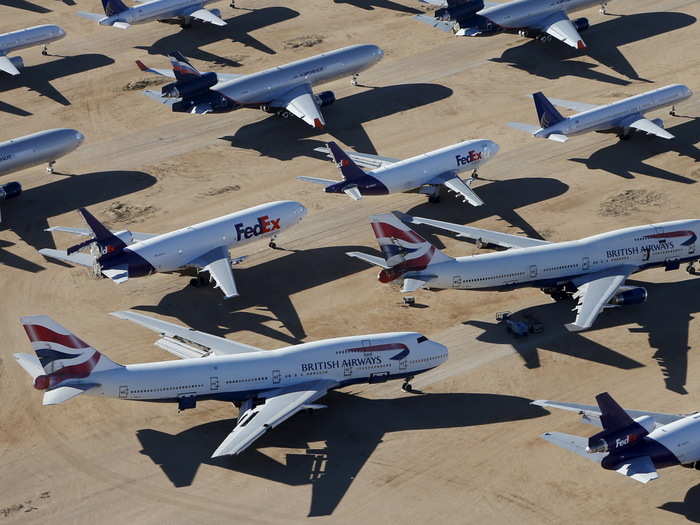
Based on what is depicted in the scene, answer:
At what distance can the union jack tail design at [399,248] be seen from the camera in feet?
234

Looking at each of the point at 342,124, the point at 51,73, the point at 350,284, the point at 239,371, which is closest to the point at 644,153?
the point at 342,124

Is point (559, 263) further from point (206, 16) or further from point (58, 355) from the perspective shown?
point (206, 16)

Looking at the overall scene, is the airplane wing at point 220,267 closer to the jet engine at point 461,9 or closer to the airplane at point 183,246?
the airplane at point 183,246

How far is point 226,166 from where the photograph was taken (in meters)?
95.7

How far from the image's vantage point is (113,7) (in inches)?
4582

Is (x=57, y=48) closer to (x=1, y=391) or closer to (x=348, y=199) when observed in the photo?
(x=348, y=199)

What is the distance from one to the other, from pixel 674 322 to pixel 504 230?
53.9ft

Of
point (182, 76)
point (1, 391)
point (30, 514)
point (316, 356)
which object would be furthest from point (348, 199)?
point (30, 514)

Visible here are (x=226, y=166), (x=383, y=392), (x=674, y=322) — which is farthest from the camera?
(x=226, y=166)

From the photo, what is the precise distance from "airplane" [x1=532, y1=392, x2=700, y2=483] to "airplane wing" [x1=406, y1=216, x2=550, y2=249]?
71.3 ft

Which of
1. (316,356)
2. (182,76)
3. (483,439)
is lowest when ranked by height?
(483,439)

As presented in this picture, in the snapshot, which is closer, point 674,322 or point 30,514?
point 30,514

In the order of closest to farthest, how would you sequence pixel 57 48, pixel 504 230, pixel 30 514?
pixel 30 514, pixel 504 230, pixel 57 48

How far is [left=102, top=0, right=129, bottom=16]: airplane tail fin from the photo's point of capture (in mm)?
116250
